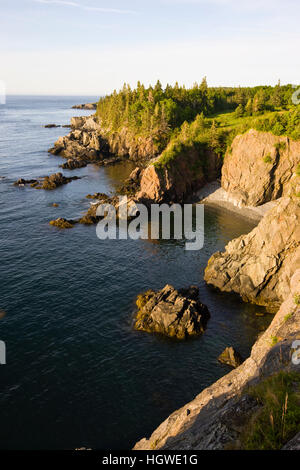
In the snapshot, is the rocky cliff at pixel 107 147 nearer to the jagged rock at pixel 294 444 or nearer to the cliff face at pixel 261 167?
the cliff face at pixel 261 167

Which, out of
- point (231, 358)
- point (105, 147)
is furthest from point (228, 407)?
point (105, 147)

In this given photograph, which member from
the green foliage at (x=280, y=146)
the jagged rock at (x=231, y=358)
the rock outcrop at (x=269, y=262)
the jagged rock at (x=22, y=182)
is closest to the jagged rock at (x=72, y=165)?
the jagged rock at (x=22, y=182)

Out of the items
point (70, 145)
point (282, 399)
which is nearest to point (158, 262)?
point (282, 399)

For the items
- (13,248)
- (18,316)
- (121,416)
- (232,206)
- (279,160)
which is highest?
(279,160)

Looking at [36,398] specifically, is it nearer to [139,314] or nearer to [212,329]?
[139,314]

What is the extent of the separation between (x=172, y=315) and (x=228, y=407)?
983 inches

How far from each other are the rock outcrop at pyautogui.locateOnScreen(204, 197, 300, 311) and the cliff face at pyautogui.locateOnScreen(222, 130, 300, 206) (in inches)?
1457

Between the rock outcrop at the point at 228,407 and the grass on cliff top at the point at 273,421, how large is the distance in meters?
0.63

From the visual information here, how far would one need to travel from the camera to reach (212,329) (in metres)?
42.0

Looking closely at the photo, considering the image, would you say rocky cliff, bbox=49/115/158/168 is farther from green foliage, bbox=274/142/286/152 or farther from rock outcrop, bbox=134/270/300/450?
rock outcrop, bbox=134/270/300/450

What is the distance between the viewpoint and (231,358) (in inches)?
1411

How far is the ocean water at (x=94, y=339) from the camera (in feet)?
96.7

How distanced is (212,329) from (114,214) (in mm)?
46322

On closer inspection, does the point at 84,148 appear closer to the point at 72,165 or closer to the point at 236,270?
the point at 72,165
